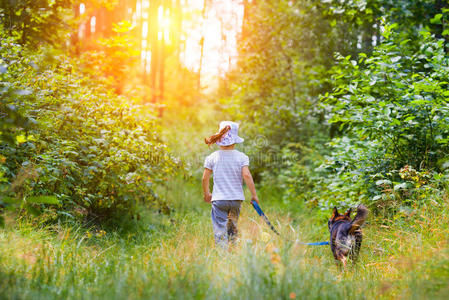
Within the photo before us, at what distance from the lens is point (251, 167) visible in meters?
12.6

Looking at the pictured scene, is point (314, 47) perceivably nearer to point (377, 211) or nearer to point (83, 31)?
point (377, 211)

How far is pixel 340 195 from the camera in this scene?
6926 millimetres

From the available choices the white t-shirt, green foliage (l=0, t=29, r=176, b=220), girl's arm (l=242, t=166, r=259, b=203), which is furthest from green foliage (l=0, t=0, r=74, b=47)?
girl's arm (l=242, t=166, r=259, b=203)

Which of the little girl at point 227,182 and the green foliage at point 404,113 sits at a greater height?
the green foliage at point 404,113

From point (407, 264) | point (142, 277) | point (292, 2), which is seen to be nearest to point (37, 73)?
point (142, 277)

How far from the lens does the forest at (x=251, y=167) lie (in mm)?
3480

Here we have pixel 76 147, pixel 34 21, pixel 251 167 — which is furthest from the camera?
pixel 251 167

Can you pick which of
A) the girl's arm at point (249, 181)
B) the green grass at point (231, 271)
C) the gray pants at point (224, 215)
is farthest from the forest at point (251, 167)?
the girl's arm at point (249, 181)

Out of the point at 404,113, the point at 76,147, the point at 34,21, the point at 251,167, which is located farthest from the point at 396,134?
the point at 251,167

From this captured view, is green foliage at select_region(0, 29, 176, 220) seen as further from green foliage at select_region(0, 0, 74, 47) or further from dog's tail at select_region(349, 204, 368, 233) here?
dog's tail at select_region(349, 204, 368, 233)

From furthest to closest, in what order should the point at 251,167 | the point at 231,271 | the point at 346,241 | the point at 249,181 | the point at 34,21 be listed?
the point at 251,167, the point at 34,21, the point at 249,181, the point at 346,241, the point at 231,271

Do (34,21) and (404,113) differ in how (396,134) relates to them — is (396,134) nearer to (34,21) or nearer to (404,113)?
(404,113)

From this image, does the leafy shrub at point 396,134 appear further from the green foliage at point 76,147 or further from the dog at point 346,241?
the green foliage at point 76,147

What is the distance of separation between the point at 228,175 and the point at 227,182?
0.35 ft
